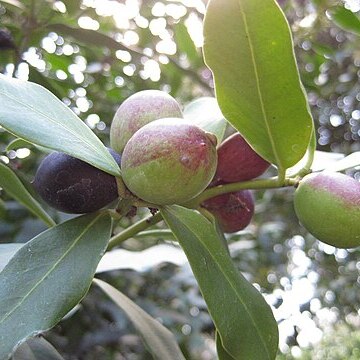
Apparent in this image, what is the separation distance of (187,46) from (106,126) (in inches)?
14.4

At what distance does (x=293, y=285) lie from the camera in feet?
9.25

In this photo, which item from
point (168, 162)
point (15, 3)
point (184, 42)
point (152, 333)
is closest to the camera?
point (168, 162)

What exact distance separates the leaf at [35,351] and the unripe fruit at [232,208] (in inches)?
13.0

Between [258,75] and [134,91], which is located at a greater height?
[258,75]

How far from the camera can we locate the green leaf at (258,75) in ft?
2.27

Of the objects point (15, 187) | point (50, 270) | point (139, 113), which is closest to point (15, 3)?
point (15, 187)

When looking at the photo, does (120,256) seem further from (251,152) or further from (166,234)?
(251,152)

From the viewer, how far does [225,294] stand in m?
0.75

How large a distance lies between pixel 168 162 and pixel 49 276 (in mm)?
200

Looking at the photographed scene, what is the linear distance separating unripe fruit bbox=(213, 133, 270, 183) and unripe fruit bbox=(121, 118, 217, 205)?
0.44 feet

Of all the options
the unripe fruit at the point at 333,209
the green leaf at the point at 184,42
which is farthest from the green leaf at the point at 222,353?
the green leaf at the point at 184,42

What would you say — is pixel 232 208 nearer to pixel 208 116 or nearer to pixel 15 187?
pixel 208 116

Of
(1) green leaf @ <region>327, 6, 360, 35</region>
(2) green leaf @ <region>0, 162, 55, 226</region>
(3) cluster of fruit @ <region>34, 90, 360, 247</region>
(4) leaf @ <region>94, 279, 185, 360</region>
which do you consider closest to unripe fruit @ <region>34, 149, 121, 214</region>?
(3) cluster of fruit @ <region>34, 90, 360, 247</region>

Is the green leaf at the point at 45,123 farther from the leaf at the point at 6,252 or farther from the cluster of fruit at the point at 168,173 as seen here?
the leaf at the point at 6,252
